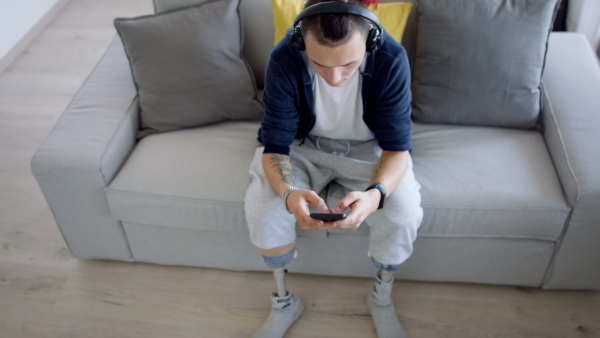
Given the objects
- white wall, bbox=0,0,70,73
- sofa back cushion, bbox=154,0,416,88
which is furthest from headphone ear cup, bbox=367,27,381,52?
white wall, bbox=0,0,70,73

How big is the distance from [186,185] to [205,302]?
0.43 metres

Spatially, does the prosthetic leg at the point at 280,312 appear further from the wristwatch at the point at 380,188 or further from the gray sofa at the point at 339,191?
the wristwatch at the point at 380,188

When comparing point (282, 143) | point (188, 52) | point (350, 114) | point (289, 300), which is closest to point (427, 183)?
point (350, 114)

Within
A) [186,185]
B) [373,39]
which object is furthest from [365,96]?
[186,185]

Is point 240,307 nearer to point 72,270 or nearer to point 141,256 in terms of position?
Answer: point 141,256

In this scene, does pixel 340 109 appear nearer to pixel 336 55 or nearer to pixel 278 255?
pixel 336 55

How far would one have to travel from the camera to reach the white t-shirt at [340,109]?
1.41 m

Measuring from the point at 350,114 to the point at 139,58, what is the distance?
0.72 metres

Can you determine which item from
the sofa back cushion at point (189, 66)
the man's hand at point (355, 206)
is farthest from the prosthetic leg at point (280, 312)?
the sofa back cushion at point (189, 66)

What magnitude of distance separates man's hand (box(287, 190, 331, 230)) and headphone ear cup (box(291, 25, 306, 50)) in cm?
35

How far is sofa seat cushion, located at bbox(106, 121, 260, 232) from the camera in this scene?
1.54 m

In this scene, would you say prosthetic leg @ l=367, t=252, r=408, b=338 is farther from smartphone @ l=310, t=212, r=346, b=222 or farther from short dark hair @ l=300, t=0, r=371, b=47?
short dark hair @ l=300, t=0, r=371, b=47

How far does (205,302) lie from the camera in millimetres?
1734

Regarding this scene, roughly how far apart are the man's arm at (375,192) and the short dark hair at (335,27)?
38 centimetres
